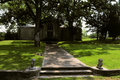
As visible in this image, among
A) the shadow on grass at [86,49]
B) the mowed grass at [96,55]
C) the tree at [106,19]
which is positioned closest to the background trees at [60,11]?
the tree at [106,19]

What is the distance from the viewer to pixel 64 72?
627cm

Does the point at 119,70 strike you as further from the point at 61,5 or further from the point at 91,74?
the point at 61,5

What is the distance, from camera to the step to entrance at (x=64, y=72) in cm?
617

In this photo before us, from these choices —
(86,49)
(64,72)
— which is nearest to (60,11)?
(86,49)

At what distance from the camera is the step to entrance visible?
6167mm

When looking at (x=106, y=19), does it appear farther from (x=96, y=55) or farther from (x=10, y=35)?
(x=10, y=35)

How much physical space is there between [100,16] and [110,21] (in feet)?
13.8

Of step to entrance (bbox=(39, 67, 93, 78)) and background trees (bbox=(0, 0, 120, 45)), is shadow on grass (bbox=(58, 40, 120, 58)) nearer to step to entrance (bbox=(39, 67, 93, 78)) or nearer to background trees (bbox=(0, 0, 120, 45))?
step to entrance (bbox=(39, 67, 93, 78))

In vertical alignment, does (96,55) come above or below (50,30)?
below

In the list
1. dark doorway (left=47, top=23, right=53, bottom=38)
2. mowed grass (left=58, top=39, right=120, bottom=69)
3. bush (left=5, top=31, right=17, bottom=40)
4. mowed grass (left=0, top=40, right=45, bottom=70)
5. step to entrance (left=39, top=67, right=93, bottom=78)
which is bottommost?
step to entrance (left=39, top=67, right=93, bottom=78)

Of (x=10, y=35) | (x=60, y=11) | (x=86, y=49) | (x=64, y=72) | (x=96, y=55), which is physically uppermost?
(x=60, y=11)

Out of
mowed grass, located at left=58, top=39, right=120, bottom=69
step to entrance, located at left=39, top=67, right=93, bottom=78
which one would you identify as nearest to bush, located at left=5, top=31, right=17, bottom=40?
mowed grass, located at left=58, top=39, right=120, bottom=69

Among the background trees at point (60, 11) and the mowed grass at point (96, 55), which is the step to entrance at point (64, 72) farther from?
the background trees at point (60, 11)

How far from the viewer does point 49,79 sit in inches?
216
